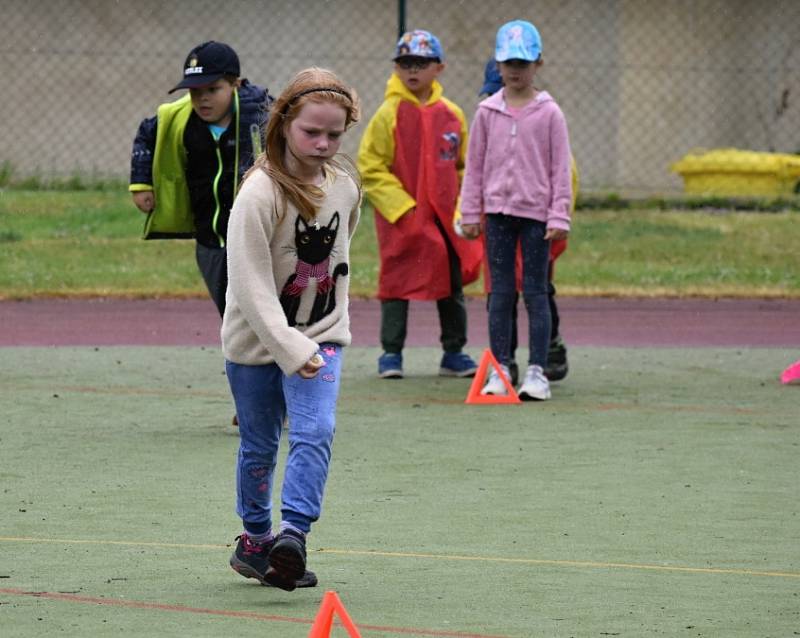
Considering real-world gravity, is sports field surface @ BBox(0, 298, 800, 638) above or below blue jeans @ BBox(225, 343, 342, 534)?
below

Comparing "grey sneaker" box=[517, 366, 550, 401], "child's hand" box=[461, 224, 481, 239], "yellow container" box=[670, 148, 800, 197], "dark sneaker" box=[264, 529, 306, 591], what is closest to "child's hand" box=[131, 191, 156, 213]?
"child's hand" box=[461, 224, 481, 239]

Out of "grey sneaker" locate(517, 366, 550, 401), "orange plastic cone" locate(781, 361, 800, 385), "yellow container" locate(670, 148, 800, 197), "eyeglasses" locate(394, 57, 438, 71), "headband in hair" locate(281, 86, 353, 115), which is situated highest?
"headband in hair" locate(281, 86, 353, 115)

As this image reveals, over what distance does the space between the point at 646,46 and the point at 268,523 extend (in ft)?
54.8

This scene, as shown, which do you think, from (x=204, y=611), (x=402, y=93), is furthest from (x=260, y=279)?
(x=402, y=93)

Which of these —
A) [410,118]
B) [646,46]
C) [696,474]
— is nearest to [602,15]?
[646,46]

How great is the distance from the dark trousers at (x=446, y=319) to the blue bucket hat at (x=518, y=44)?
1.55 m

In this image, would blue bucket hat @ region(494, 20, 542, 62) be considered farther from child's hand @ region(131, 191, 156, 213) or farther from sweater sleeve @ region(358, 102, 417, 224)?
child's hand @ region(131, 191, 156, 213)

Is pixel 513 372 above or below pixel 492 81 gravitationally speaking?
below

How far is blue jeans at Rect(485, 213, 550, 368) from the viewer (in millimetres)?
9156

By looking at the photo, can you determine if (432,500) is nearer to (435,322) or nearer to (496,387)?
(496,387)

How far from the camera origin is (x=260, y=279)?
499cm

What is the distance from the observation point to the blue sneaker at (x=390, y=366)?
10.1 m

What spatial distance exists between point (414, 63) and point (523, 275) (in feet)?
4.84

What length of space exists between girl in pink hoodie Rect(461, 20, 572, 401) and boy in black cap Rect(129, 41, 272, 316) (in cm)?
167
